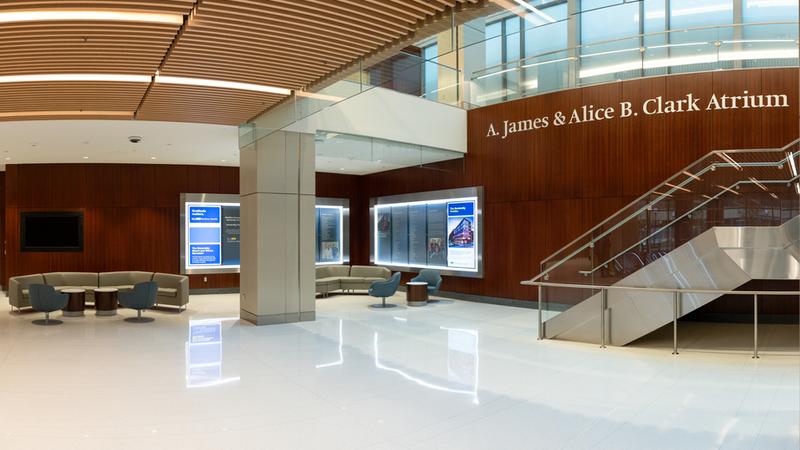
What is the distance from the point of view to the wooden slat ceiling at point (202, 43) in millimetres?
5133

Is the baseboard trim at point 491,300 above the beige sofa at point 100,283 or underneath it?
underneath

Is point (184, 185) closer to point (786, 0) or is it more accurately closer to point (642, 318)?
point (642, 318)

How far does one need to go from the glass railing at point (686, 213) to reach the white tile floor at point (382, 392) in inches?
47.3

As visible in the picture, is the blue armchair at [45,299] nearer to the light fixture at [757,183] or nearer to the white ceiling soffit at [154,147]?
the white ceiling soffit at [154,147]

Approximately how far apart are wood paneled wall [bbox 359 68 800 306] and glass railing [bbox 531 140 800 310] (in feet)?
4.98

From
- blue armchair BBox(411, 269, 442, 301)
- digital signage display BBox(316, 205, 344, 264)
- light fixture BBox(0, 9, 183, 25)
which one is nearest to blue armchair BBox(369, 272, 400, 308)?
blue armchair BBox(411, 269, 442, 301)

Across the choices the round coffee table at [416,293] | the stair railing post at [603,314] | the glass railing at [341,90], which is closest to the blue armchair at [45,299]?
the glass railing at [341,90]

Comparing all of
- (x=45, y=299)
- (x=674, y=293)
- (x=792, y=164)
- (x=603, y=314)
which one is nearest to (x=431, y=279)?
(x=603, y=314)

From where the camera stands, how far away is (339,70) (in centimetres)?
711


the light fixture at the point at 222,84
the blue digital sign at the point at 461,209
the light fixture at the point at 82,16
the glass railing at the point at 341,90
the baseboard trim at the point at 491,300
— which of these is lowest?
the baseboard trim at the point at 491,300

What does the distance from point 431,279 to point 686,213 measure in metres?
6.81

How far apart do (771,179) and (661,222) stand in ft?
5.35

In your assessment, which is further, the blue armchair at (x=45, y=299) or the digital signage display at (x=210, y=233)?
the digital signage display at (x=210, y=233)

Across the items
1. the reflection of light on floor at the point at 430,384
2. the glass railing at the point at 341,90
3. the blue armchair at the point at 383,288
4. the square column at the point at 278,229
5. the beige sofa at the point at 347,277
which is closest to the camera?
the reflection of light on floor at the point at 430,384
